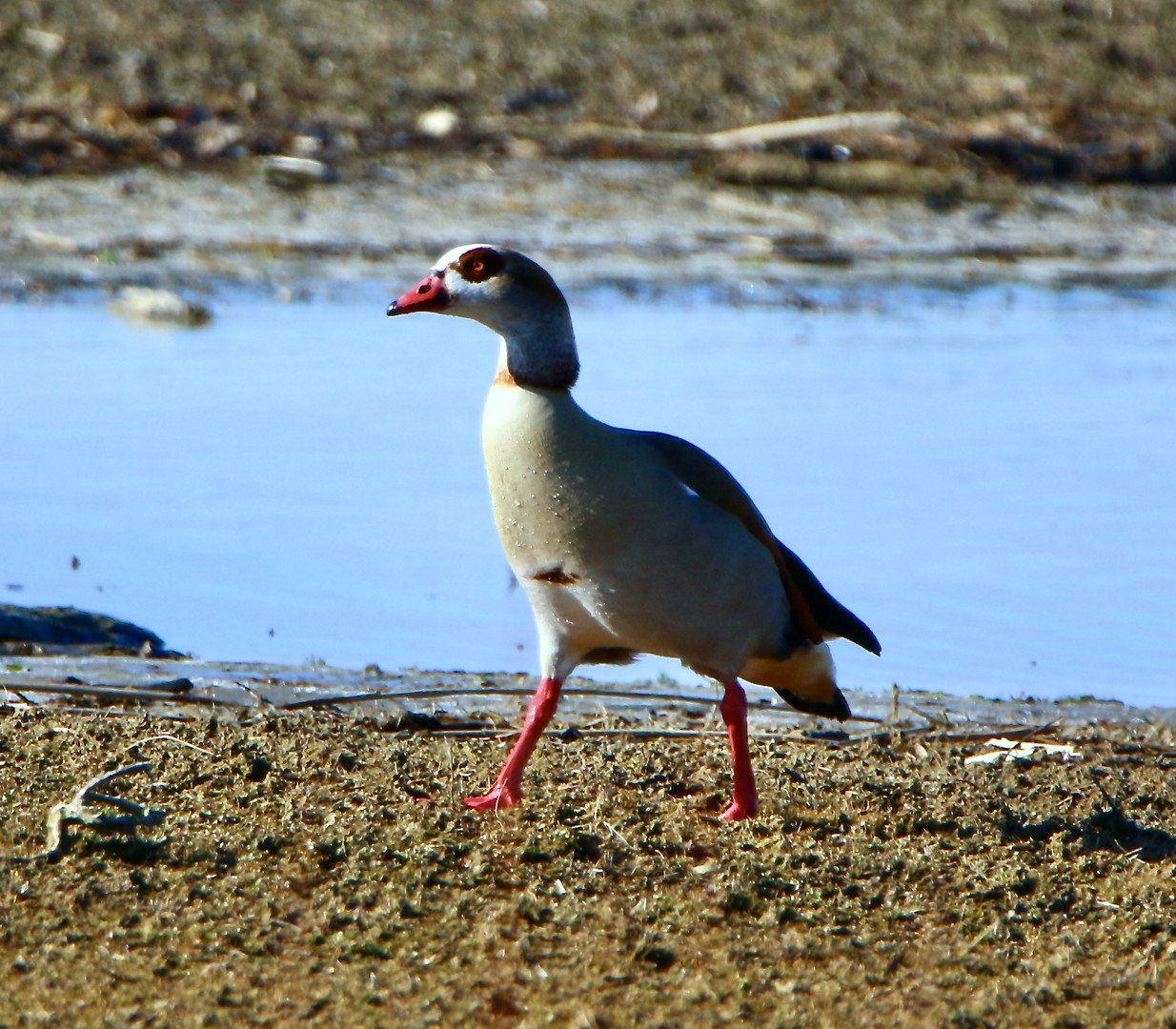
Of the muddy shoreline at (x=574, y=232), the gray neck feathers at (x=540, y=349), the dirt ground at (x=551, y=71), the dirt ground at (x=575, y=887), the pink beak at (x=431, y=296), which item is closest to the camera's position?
the dirt ground at (x=575, y=887)

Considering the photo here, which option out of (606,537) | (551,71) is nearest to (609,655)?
(606,537)

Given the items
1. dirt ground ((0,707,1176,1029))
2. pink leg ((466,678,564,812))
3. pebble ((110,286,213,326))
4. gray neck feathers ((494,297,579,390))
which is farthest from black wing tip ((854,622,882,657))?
pebble ((110,286,213,326))

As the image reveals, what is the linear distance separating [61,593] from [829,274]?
7.33m

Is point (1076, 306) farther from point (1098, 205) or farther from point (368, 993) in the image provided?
point (368, 993)

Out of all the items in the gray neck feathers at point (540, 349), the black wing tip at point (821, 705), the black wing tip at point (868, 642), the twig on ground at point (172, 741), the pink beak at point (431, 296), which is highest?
the pink beak at point (431, 296)

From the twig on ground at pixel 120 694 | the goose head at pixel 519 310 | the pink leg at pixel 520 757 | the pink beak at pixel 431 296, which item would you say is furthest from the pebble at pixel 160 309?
the pink leg at pixel 520 757

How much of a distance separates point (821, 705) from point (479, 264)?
140cm

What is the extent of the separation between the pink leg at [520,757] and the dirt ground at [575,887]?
61 millimetres

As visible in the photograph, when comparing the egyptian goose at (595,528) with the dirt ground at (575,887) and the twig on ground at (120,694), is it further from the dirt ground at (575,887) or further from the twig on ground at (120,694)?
the twig on ground at (120,694)

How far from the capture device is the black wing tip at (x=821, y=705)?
502 cm

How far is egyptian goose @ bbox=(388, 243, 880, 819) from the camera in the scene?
434 centimetres

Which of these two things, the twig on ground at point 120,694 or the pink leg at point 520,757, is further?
the twig on ground at point 120,694

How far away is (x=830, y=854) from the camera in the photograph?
423 centimetres

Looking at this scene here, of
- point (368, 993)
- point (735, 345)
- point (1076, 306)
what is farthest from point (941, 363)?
point (368, 993)
